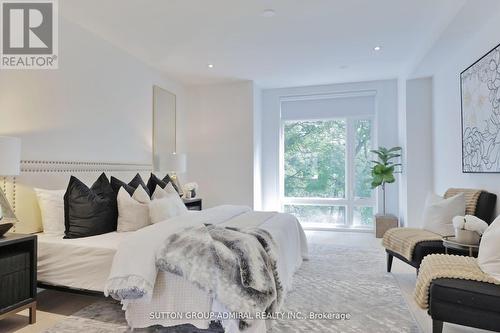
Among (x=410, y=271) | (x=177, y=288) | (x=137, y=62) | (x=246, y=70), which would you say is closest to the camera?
(x=177, y=288)

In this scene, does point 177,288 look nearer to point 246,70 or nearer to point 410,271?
point 410,271

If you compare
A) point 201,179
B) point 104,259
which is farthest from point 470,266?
point 201,179

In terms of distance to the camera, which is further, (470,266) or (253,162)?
(253,162)

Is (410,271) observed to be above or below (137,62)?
below

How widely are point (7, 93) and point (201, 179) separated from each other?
11.6ft

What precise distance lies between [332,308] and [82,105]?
3394mm

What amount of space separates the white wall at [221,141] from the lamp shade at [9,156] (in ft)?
11.8

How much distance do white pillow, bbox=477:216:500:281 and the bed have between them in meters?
1.46

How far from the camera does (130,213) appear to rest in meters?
3.00

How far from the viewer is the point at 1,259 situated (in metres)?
2.21

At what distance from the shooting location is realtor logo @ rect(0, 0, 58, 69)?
2.86 metres

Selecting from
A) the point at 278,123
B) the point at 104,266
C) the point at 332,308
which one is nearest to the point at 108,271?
the point at 104,266

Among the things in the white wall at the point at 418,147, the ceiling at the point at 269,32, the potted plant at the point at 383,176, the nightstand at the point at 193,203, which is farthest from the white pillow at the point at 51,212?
the white wall at the point at 418,147

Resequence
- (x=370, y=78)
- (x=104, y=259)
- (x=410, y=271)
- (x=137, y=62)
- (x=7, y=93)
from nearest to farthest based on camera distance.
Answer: (x=104, y=259), (x=7, y=93), (x=410, y=271), (x=137, y=62), (x=370, y=78)
